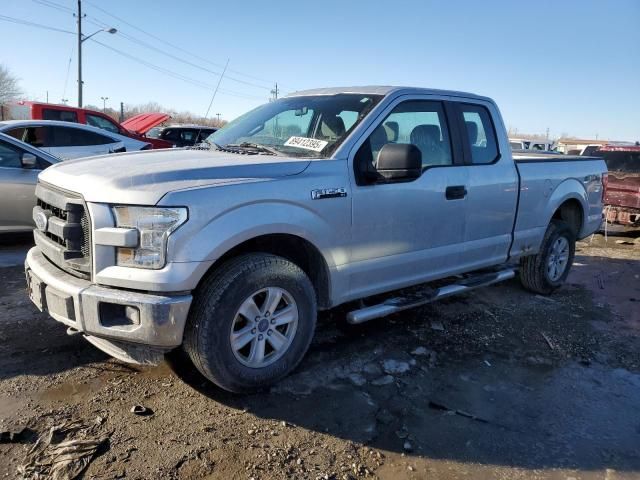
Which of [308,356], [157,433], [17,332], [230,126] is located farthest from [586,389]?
[17,332]

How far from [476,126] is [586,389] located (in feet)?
7.87

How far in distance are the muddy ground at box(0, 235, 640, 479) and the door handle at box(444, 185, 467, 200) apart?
118 centimetres

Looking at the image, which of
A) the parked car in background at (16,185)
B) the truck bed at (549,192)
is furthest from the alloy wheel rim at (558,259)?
the parked car in background at (16,185)

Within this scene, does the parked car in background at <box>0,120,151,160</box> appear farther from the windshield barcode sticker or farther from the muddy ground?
the windshield barcode sticker

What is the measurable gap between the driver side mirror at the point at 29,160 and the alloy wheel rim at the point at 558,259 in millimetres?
6320

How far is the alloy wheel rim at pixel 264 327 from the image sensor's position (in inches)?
124

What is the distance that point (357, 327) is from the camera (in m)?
4.51

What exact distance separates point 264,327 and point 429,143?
2.11m

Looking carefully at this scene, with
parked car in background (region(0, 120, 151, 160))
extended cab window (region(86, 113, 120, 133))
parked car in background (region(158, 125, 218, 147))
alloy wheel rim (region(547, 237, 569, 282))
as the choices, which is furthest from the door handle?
parked car in background (region(158, 125, 218, 147))

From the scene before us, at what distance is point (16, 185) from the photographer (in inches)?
257

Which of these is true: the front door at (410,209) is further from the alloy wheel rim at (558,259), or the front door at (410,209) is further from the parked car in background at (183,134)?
the parked car in background at (183,134)

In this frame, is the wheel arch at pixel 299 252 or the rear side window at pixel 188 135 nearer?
the wheel arch at pixel 299 252

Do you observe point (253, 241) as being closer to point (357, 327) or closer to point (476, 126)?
point (357, 327)

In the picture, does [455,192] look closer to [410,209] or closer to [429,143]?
[429,143]
